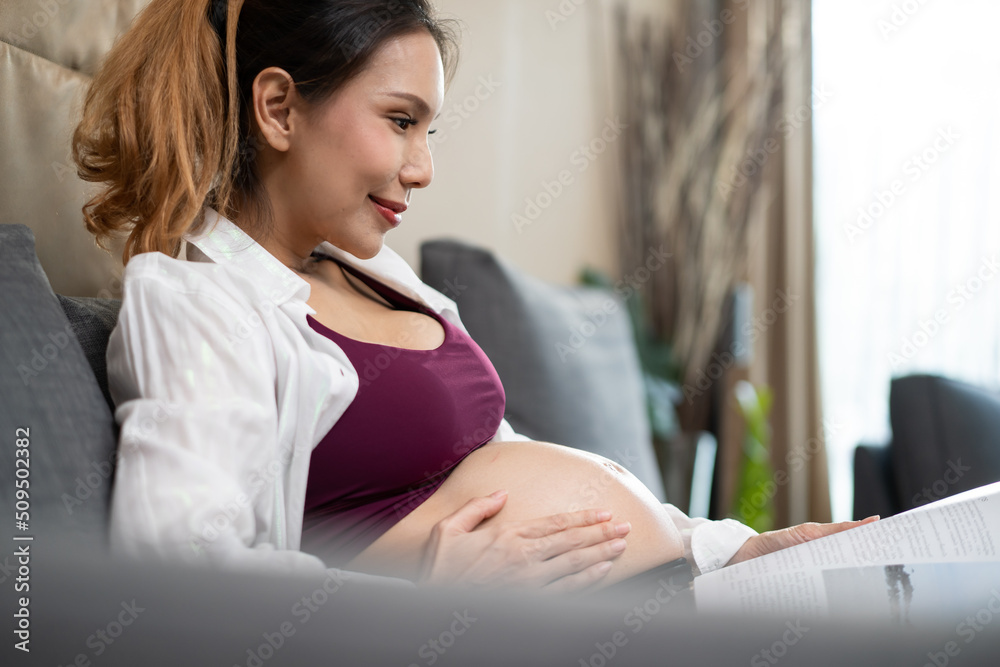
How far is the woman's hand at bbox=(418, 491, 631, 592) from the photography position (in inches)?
33.7

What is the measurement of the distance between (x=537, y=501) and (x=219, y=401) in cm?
41

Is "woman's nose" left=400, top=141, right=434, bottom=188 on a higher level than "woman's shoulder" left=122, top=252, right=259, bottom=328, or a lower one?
higher

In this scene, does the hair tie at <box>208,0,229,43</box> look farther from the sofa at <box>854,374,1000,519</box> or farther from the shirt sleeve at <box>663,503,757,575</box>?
the sofa at <box>854,374,1000,519</box>

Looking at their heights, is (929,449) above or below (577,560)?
below

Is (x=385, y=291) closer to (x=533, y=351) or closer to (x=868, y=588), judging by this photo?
(x=533, y=351)

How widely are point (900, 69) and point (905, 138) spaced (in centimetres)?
24

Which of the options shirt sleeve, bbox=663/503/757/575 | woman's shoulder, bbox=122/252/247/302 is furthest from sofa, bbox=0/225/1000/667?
Result: shirt sleeve, bbox=663/503/757/575

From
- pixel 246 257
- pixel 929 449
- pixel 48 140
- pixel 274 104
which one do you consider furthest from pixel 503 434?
pixel 929 449

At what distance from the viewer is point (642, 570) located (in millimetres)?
979

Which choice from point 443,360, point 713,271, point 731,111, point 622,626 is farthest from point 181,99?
point 731,111

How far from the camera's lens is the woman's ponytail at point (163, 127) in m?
0.93

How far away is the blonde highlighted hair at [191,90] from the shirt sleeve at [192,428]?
0.15 meters

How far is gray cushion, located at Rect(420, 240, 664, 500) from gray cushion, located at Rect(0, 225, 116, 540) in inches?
39.1

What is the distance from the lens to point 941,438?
160 cm
